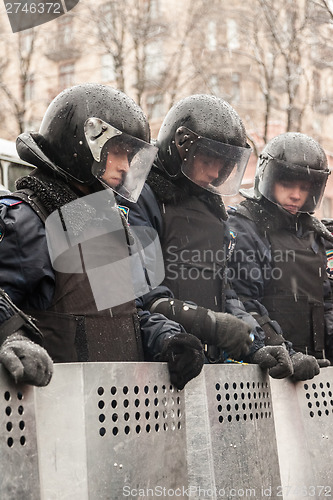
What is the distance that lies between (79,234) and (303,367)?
122cm

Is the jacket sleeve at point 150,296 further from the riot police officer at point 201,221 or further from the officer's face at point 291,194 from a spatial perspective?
the officer's face at point 291,194

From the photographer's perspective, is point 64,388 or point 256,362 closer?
point 64,388

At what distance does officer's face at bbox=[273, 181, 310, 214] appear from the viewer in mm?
4547

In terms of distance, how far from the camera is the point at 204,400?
108 inches

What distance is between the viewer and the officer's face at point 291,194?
4547mm

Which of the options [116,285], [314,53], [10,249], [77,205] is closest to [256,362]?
[116,285]

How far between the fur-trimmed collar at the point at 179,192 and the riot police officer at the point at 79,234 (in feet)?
1.25

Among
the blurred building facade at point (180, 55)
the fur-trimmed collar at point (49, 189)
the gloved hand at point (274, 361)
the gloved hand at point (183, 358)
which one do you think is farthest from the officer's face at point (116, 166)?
the blurred building facade at point (180, 55)

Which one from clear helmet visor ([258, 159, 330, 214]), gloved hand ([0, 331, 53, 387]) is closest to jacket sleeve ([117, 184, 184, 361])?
gloved hand ([0, 331, 53, 387])

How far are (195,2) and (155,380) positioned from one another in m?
13.7

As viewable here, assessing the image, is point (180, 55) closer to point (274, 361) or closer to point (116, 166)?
point (116, 166)

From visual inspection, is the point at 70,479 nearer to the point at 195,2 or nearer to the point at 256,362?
the point at 256,362

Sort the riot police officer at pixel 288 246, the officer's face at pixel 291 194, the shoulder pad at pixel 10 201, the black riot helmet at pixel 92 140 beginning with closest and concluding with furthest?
1. the shoulder pad at pixel 10 201
2. the black riot helmet at pixel 92 140
3. the riot police officer at pixel 288 246
4. the officer's face at pixel 291 194

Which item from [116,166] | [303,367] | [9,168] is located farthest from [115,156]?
[9,168]
